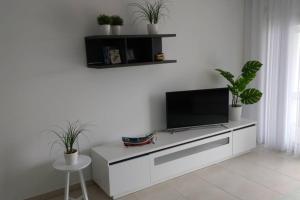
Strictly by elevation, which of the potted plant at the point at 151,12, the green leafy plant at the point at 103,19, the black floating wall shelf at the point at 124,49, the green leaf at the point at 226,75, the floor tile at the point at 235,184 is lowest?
the floor tile at the point at 235,184

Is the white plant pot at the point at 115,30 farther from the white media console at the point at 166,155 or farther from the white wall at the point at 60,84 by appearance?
the white media console at the point at 166,155

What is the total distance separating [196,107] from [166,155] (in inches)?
31.0

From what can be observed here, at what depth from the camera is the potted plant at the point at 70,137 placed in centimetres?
266

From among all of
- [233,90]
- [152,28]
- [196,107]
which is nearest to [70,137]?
[152,28]

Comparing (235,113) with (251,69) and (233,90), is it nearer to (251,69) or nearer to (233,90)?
(233,90)

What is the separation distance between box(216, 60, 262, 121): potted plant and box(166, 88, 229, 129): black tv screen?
0.28 metres

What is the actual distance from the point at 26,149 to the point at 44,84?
2.22ft

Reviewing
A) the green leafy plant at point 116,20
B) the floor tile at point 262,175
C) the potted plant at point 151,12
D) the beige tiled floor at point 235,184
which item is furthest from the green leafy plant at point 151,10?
the floor tile at point 262,175

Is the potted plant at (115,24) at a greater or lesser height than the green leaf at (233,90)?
greater

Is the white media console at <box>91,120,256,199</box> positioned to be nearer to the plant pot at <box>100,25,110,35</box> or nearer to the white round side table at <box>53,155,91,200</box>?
the white round side table at <box>53,155,91,200</box>

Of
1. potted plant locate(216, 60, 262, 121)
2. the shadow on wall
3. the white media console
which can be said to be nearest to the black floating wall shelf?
the shadow on wall

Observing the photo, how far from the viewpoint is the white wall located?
2.69 meters

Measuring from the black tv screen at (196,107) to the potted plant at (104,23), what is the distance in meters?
1.08

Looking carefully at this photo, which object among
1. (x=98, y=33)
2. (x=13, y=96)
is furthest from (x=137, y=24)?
(x=13, y=96)
